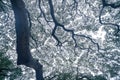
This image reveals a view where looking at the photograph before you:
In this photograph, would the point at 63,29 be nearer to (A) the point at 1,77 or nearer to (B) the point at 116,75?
(B) the point at 116,75

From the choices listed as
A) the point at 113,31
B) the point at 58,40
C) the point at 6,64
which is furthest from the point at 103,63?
the point at 6,64

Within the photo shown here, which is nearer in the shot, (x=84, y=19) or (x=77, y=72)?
(x=77, y=72)

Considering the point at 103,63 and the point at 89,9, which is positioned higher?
the point at 89,9

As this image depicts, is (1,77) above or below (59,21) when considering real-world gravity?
below

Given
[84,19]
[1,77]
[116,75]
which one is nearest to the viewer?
[1,77]

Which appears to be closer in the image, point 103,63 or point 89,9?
point 103,63

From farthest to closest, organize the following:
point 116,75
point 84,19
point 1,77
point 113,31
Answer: point 84,19
point 113,31
point 116,75
point 1,77

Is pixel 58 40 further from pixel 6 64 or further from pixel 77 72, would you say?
pixel 6 64

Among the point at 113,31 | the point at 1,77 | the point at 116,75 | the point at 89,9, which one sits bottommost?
the point at 116,75

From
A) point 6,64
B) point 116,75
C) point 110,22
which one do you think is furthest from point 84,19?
point 6,64
